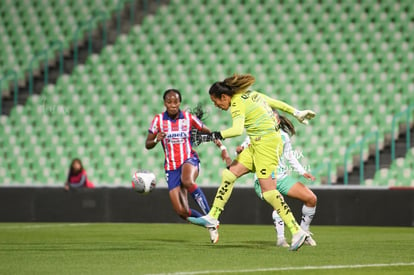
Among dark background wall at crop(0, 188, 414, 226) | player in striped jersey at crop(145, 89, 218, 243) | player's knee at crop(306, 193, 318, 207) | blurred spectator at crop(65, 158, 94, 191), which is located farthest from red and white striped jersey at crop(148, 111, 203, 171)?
blurred spectator at crop(65, 158, 94, 191)

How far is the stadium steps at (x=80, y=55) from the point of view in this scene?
72.2 ft

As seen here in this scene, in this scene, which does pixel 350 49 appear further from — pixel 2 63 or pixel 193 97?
pixel 2 63

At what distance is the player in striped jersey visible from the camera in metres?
11.9

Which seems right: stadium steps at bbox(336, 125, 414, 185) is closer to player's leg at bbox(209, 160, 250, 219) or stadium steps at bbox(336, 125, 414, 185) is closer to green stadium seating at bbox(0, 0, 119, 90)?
green stadium seating at bbox(0, 0, 119, 90)

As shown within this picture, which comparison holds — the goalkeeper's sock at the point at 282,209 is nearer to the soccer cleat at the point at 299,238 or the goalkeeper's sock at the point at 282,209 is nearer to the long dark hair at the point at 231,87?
the soccer cleat at the point at 299,238

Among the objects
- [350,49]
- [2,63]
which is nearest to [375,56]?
[350,49]

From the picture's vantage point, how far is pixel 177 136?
12.0 meters

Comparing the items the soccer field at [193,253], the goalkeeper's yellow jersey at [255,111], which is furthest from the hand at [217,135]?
the soccer field at [193,253]

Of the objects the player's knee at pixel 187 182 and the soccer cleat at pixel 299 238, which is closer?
the soccer cleat at pixel 299 238

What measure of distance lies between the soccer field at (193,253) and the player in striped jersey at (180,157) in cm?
50

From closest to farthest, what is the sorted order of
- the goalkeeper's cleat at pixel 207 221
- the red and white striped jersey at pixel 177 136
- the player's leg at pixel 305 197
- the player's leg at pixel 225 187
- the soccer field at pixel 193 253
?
1. the soccer field at pixel 193 253
2. the player's leg at pixel 225 187
3. the goalkeeper's cleat at pixel 207 221
4. the player's leg at pixel 305 197
5. the red and white striped jersey at pixel 177 136

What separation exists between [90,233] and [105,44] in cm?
940

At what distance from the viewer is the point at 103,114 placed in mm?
20781

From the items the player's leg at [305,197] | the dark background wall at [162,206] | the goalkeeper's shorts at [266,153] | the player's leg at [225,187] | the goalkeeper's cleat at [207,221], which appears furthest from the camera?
the dark background wall at [162,206]
